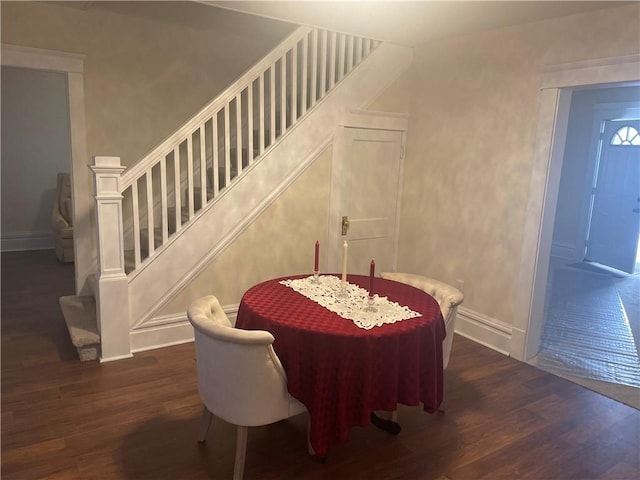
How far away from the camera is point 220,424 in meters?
2.68

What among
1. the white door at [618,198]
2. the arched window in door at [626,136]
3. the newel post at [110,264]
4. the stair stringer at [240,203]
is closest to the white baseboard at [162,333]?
the stair stringer at [240,203]

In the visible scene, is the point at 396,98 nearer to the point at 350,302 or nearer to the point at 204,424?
the point at 350,302

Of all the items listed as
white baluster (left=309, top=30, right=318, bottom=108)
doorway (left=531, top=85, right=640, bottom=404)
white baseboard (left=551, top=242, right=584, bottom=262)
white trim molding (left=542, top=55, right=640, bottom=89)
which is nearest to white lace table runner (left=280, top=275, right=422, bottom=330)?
white baluster (left=309, top=30, right=318, bottom=108)

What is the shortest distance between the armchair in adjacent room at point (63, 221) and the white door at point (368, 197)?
3567mm

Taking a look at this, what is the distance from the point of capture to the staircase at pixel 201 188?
335 cm

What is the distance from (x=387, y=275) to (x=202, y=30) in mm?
3014

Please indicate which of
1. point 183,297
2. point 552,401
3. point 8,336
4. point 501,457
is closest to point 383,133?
point 183,297

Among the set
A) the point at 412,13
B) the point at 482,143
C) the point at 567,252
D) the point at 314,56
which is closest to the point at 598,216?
the point at 567,252

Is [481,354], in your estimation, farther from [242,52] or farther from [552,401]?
[242,52]

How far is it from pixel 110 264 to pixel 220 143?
1912 millimetres

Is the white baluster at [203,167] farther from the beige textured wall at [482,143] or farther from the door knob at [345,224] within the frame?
the beige textured wall at [482,143]

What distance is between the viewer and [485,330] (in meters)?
3.94

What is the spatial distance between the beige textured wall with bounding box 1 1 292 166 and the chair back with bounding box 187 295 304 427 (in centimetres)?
276

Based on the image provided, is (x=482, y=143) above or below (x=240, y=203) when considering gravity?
above
